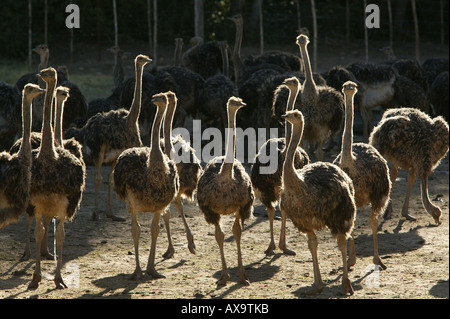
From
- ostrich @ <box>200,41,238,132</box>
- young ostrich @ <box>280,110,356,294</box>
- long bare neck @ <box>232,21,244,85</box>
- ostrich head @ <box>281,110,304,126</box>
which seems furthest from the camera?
long bare neck @ <box>232,21,244,85</box>

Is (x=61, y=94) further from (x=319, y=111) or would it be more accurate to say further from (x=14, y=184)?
(x=319, y=111)

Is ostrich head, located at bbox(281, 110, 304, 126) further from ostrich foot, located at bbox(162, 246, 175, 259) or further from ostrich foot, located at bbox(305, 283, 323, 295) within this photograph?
ostrich foot, located at bbox(162, 246, 175, 259)

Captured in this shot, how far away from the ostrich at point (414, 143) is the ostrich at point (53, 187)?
3674 millimetres

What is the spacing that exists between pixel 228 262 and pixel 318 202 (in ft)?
4.94

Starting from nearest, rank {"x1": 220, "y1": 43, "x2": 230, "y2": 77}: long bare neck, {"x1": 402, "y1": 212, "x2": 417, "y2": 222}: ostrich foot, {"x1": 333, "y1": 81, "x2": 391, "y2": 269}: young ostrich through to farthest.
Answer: {"x1": 333, "y1": 81, "x2": 391, "y2": 269}: young ostrich, {"x1": 402, "y1": 212, "x2": 417, "y2": 222}: ostrich foot, {"x1": 220, "y1": 43, "x2": 230, "y2": 77}: long bare neck

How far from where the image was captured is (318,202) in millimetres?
6031

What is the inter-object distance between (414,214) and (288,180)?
11.0ft

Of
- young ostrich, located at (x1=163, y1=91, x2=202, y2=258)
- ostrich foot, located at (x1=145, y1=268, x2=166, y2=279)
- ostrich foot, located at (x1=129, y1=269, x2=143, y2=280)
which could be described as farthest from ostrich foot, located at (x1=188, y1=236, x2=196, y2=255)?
ostrich foot, located at (x1=129, y1=269, x2=143, y2=280)

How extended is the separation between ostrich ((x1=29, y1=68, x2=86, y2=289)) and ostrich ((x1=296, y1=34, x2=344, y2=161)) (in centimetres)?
392

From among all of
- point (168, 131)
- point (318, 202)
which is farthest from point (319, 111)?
point (318, 202)

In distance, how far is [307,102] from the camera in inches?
375

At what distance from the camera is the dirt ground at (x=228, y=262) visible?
622 centimetres

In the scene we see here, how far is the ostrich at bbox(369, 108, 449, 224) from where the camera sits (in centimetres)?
841

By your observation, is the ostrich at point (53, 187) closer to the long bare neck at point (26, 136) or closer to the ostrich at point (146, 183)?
the long bare neck at point (26, 136)
